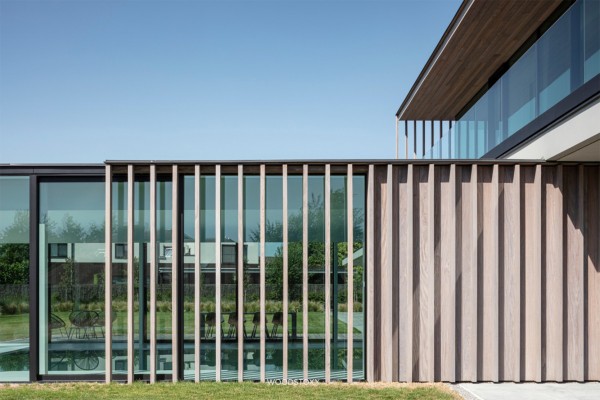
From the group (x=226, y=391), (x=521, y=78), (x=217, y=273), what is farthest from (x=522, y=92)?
(x=226, y=391)

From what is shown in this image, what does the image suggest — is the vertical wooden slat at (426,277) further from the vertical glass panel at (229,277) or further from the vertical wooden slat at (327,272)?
the vertical glass panel at (229,277)

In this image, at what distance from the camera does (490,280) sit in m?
10.2

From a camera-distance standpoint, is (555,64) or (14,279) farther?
(14,279)

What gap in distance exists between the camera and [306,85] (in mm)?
22062

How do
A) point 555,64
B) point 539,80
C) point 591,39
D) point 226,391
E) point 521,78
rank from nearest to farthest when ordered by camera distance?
point 591,39
point 226,391
point 555,64
point 539,80
point 521,78

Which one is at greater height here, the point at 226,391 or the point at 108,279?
the point at 108,279

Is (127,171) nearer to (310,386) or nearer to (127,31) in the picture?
(310,386)

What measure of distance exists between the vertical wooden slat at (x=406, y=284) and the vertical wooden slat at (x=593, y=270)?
2.61 m

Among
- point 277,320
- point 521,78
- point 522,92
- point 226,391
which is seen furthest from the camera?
point 521,78

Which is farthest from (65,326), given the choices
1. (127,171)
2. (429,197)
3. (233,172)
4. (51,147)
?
(51,147)

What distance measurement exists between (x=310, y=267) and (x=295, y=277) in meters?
0.27

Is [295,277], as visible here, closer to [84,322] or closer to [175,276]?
[175,276]

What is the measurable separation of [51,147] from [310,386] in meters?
21.7

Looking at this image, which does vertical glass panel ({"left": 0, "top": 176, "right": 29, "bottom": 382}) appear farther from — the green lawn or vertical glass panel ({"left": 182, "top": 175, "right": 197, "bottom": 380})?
vertical glass panel ({"left": 182, "top": 175, "right": 197, "bottom": 380})
